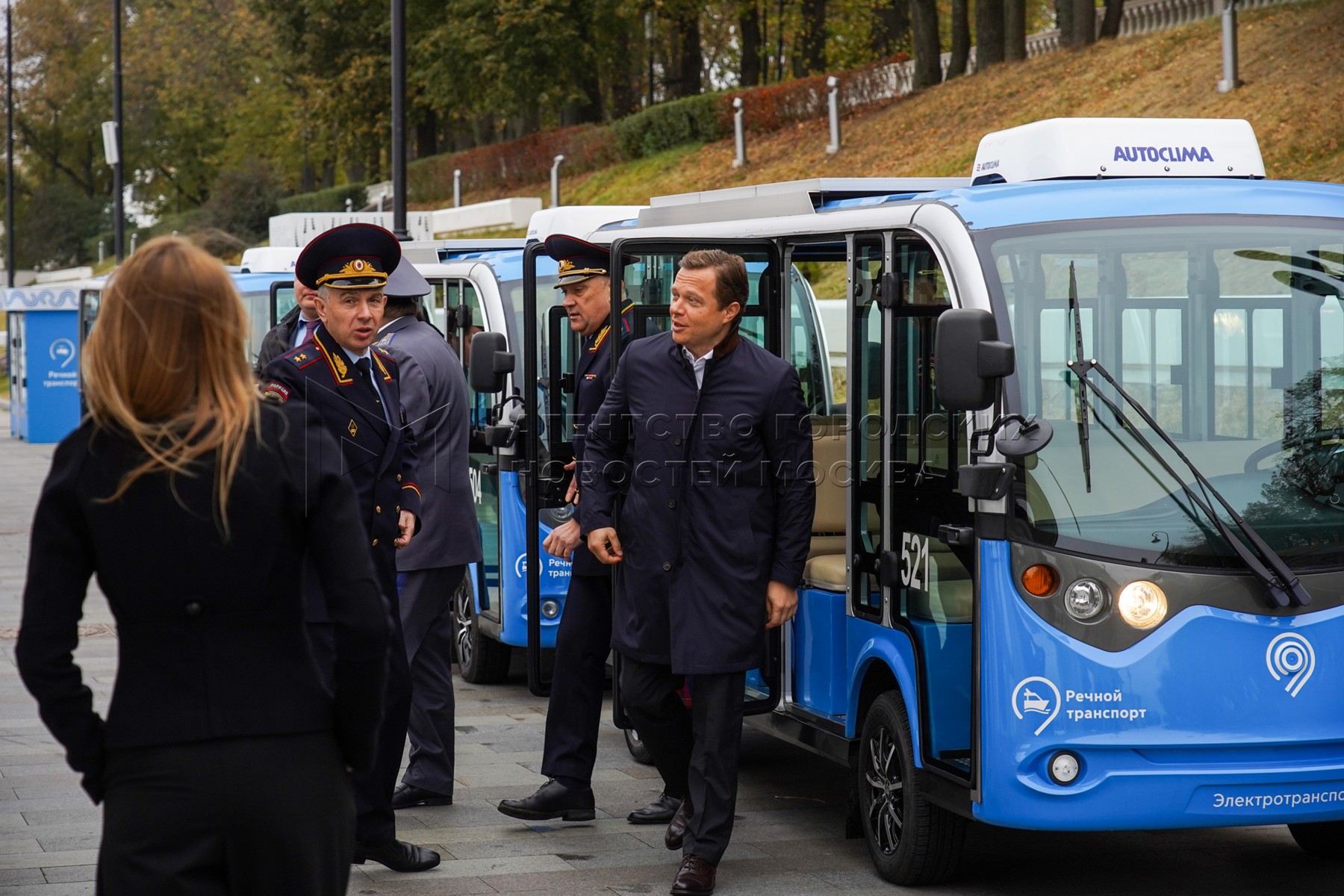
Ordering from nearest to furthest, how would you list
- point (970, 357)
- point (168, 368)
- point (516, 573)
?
point (168, 368)
point (970, 357)
point (516, 573)

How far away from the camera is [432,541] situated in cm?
662

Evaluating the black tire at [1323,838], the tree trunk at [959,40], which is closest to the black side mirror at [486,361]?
the black tire at [1323,838]

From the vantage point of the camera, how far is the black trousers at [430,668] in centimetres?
661

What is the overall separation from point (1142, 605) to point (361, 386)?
2.48 m

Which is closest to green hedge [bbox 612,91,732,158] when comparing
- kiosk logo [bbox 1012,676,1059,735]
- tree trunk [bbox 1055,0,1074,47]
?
tree trunk [bbox 1055,0,1074,47]

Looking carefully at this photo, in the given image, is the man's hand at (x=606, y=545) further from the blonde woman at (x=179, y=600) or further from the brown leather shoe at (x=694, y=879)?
the blonde woman at (x=179, y=600)

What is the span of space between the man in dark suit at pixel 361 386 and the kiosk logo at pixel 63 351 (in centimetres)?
2437

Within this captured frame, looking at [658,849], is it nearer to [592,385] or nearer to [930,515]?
[930,515]

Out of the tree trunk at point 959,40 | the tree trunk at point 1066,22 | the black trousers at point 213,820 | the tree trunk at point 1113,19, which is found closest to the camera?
the black trousers at point 213,820

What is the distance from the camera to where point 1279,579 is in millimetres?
5238

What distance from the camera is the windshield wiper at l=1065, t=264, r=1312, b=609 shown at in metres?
5.23

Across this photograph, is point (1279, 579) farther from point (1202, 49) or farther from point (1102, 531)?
point (1202, 49)

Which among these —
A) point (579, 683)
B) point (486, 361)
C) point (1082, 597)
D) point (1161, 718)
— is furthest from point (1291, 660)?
point (486, 361)

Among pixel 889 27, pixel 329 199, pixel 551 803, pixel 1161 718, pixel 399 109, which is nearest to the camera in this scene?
pixel 1161 718
